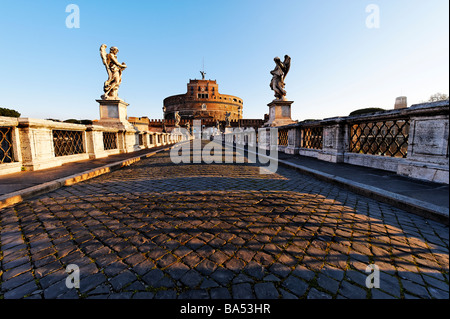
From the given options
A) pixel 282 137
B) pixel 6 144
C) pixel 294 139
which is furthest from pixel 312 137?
pixel 6 144

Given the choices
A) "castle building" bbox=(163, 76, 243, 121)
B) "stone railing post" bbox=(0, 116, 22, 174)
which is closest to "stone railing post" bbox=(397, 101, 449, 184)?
"stone railing post" bbox=(0, 116, 22, 174)

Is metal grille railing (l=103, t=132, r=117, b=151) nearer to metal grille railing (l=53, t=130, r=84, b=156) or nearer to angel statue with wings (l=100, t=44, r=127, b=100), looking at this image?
metal grille railing (l=53, t=130, r=84, b=156)

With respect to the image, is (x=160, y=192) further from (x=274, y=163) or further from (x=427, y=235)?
(x=274, y=163)

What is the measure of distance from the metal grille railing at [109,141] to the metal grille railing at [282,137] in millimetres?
9751

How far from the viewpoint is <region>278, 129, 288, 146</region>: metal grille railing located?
11.3m

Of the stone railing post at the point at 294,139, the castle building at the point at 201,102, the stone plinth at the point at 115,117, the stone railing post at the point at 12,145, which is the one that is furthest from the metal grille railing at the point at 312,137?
the castle building at the point at 201,102

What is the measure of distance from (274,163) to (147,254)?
6.66 metres

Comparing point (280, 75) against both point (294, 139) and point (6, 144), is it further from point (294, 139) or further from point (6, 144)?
point (6, 144)

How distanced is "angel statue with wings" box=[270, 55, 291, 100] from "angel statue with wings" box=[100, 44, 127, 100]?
9.40m

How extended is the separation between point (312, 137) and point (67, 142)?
10.4m

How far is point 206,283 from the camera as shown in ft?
5.00

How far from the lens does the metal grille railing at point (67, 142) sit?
688cm

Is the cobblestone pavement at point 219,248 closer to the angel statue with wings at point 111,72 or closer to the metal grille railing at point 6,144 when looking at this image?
the metal grille railing at point 6,144
